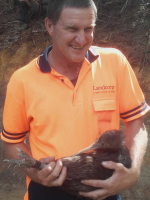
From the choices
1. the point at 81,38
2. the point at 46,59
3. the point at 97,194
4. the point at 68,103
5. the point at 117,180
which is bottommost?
the point at 97,194

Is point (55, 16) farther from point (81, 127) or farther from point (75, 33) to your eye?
point (81, 127)

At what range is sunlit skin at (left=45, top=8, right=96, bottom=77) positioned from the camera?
7.30 ft

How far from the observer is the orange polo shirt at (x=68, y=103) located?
2.24 m

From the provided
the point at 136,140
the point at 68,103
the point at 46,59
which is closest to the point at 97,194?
the point at 136,140

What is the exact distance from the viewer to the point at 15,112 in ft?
7.61

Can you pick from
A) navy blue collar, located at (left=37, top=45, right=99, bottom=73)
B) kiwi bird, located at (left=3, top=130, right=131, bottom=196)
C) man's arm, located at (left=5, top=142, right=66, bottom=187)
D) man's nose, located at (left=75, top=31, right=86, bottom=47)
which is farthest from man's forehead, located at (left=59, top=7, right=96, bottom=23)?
man's arm, located at (left=5, top=142, right=66, bottom=187)

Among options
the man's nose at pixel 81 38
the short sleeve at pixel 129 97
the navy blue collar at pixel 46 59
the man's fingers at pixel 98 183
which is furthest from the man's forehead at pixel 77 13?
the man's fingers at pixel 98 183

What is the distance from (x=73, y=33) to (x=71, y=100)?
1.89ft

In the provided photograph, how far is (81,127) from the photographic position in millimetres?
2234

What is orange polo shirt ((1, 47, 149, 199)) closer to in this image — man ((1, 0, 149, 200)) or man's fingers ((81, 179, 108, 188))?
man ((1, 0, 149, 200))

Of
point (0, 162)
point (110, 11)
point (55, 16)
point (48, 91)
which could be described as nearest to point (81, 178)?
point (48, 91)

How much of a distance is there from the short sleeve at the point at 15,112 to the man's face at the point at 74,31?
49 cm

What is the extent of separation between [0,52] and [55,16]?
13.0 feet

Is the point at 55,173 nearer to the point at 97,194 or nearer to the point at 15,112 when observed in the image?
the point at 97,194
